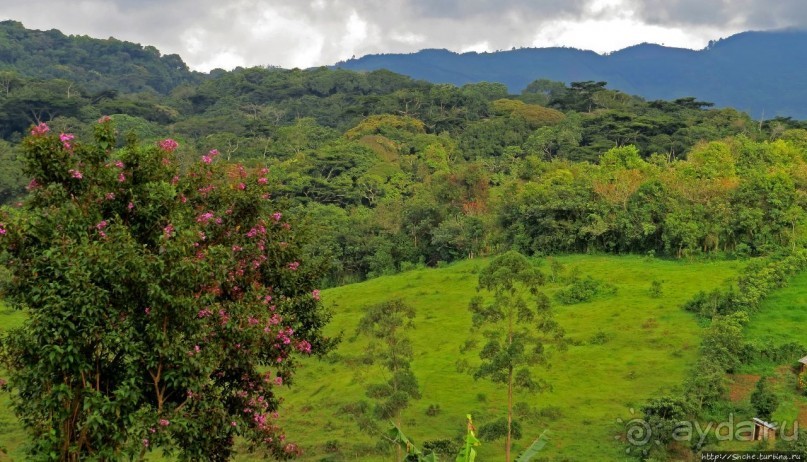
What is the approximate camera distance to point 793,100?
149m

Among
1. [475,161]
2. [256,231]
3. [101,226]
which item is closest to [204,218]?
[256,231]

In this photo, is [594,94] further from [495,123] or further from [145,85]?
[145,85]

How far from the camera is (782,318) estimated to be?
27578 mm

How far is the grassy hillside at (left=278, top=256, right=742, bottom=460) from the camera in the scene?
69.8 feet

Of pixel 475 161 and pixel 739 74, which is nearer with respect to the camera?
pixel 475 161

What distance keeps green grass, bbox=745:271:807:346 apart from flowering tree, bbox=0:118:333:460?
1850 cm

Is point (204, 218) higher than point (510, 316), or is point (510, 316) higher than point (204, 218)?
point (204, 218)

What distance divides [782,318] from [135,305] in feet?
78.1

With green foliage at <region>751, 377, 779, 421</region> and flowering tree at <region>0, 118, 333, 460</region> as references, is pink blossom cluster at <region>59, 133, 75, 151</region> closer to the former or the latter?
flowering tree at <region>0, 118, 333, 460</region>

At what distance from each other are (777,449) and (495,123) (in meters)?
60.5

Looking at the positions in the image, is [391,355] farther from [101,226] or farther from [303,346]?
[101,226]

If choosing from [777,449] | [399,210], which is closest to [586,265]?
[399,210]

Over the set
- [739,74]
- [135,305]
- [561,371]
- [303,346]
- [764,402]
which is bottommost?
[561,371]

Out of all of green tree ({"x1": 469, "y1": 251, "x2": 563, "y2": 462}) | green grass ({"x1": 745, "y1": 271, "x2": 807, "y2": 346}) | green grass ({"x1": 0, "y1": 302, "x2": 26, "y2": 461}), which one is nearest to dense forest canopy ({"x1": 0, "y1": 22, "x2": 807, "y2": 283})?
green tree ({"x1": 469, "y1": 251, "x2": 563, "y2": 462})
